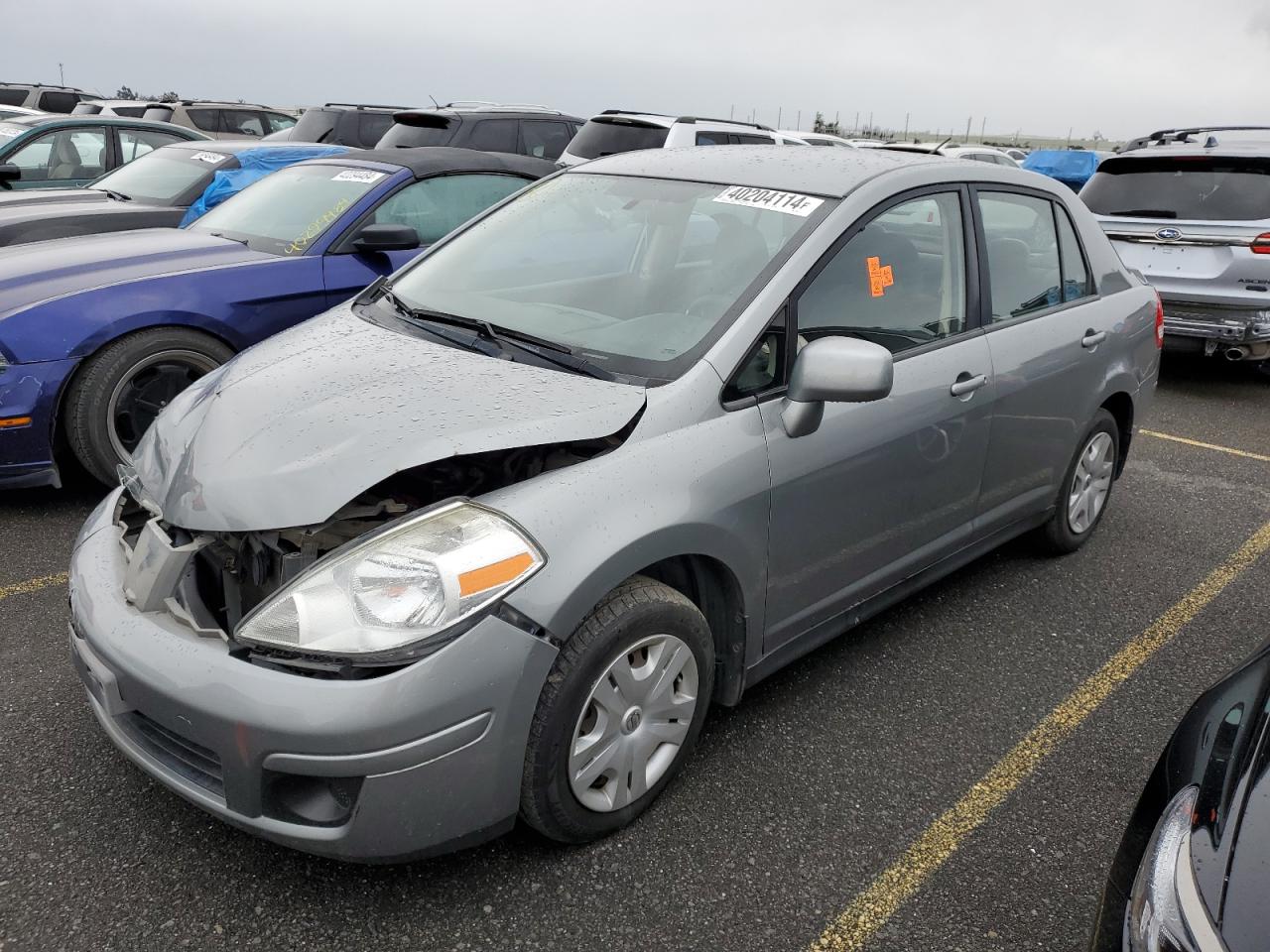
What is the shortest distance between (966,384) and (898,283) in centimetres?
41

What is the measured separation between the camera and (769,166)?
3102 mm

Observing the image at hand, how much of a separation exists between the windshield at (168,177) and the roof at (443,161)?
5.84 feet

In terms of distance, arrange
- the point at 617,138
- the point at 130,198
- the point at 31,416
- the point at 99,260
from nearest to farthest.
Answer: the point at 31,416, the point at 99,260, the point at 130,198, the point at 617,138

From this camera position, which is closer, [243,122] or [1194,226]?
[1194,226]

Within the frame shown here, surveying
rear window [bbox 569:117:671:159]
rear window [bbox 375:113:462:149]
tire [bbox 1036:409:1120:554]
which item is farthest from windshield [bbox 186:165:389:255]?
rear window [bbox 569:117:671:159]

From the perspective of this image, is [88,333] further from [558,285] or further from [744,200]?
[744,200]

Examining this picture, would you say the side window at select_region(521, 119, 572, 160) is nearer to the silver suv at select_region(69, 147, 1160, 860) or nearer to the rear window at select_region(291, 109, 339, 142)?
the rear window at select_region(291, 109, 339, 142)

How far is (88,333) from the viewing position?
13.6ft

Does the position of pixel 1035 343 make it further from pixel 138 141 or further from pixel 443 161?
pixel 138 141

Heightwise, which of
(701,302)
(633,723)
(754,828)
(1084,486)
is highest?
(701,302)

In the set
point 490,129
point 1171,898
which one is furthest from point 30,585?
point 490,129

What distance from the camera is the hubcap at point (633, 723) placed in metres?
2.27

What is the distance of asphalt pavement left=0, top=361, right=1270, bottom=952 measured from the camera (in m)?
2.16

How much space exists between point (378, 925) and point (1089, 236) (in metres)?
3.57
